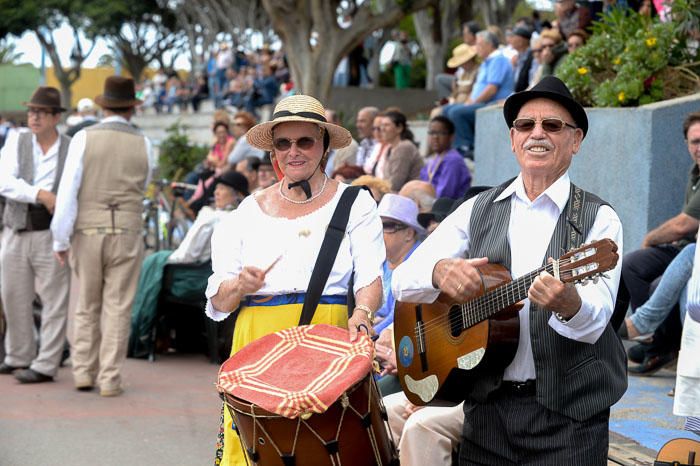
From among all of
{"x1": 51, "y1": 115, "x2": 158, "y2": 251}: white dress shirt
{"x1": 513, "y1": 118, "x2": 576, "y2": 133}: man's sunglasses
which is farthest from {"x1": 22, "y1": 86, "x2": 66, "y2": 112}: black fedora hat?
{"x1": 513, "y1": 118, "x2": 576, "y2": 133}: man's sunglasses

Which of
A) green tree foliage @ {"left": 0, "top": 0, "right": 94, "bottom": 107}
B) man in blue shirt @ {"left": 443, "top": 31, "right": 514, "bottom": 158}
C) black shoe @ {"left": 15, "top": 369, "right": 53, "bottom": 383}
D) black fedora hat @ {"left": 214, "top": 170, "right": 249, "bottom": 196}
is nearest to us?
black shoe @ {"left": 15, "top": 369, "right": 53, "bottom": 383}

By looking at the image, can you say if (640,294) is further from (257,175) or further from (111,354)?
(257,175)

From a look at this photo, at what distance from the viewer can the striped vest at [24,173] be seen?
29.3 ft

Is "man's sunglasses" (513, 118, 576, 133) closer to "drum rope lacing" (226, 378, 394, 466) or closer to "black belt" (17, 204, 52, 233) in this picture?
"drum rope lacing" (226, 378, 394, 466)

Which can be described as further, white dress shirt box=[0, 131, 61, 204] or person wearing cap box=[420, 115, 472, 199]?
person wearing cap box=[420, 115, 472, 199]

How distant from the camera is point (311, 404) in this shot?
3891 millimetres

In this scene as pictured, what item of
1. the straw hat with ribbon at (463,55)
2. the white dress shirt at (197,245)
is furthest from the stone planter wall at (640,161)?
the straw hat with ribbon at (463,55)

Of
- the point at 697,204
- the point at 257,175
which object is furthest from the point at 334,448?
the point at 257,175

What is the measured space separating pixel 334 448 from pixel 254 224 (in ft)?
3.79

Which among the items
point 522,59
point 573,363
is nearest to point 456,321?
point 573,363

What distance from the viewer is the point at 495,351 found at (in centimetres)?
391

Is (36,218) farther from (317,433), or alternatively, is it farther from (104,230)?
(317,433)

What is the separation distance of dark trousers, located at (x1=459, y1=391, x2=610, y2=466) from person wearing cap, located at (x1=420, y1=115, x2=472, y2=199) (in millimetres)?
7036

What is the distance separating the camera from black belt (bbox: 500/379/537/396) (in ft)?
12.9
